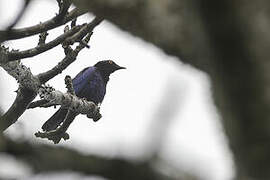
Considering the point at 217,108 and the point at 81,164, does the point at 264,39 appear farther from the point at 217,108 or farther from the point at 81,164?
the point at 81,164

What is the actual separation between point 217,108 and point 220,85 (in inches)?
3.6

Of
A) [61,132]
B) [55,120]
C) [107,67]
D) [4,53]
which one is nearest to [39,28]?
[4,53]

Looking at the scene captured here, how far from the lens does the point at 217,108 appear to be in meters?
0.94

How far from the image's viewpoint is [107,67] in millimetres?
9508

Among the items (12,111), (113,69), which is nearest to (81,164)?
(12,111)

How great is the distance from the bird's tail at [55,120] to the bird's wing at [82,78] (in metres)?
1.39

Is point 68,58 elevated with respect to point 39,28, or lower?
elevated

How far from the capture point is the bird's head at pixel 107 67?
372 inches

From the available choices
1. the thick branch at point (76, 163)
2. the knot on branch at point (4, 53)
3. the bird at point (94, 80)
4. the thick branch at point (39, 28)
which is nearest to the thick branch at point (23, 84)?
the knot on branch at point (4, 53)

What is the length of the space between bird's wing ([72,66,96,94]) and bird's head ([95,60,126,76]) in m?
0.12

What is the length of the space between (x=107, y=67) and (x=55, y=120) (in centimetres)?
241

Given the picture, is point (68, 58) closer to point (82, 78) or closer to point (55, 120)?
point (55, 120)

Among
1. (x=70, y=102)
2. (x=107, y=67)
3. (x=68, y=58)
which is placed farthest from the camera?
(x=107, y=67)

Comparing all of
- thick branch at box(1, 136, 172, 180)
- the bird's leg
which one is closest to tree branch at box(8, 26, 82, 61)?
the bird's leg
